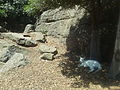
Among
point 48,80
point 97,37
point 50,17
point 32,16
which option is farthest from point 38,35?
point 48,80

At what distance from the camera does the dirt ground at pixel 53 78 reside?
723 cm

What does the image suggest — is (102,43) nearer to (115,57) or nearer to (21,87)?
(115,57)

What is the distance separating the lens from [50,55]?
8.87 metres

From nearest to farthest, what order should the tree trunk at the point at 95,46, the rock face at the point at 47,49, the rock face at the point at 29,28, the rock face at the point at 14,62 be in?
the rock face at the point at 14,62, the tree trunk at the point at 95,46, the rock face at the point at 47,49, the rock face at the point at 29,28

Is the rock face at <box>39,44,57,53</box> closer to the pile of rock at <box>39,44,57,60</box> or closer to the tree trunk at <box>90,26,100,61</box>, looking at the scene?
the pile of rock at <box>39,44,57,60</box>

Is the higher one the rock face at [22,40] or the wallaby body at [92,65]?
the rock face at [22,40]

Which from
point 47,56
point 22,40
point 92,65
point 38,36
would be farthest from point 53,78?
point 38,36

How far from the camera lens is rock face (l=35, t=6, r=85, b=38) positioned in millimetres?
10508

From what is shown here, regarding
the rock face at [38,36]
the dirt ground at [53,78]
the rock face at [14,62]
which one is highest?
the rock face at [38,36]

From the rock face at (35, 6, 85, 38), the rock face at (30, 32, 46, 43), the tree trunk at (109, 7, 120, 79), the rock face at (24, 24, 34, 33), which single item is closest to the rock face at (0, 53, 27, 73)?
the rock face at (30, 32, 46, 43)

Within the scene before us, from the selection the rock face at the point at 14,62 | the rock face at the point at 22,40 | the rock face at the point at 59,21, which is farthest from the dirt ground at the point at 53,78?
the rock face at the point at 59,21

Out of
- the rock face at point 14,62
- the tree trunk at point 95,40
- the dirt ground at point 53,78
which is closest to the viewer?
the dirt ground at point 53,78

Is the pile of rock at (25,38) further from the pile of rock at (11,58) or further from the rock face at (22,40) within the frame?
the pile of rock at (11,58)

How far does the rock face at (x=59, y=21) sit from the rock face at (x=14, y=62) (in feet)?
8.51
